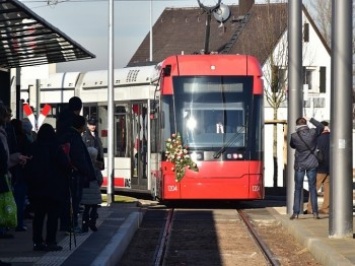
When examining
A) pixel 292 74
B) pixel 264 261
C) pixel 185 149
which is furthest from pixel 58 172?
pixel 185 149

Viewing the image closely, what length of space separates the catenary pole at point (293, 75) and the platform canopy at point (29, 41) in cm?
399

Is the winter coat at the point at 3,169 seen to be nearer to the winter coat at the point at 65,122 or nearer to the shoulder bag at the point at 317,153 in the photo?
the winter coat at the point at 65,122

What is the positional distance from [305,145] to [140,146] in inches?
320

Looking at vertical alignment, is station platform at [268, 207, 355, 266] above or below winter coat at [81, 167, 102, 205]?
below

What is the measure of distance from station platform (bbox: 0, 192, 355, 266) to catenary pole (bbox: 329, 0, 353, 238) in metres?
0.34

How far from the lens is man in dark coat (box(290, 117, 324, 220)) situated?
1948 cm

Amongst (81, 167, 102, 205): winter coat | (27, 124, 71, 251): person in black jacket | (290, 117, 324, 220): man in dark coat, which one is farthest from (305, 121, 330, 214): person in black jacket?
(27, 124, 71, 251): person in black jacket

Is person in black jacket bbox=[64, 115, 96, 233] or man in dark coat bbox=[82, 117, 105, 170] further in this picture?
man in dark coat bbox=[82, 117, 105, 170]

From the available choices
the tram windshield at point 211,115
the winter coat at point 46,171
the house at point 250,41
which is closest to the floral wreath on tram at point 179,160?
the tram windshield at point 211,115

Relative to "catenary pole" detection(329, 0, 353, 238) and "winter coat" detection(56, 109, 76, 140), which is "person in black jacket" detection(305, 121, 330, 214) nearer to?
"catenary pole" detection(329, 0, 353, 238)

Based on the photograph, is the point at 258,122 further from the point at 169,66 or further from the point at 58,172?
the point at 58,172

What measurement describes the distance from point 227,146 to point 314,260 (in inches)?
342

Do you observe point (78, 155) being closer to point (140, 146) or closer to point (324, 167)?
point (324, 167)

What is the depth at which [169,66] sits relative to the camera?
77.8ft
